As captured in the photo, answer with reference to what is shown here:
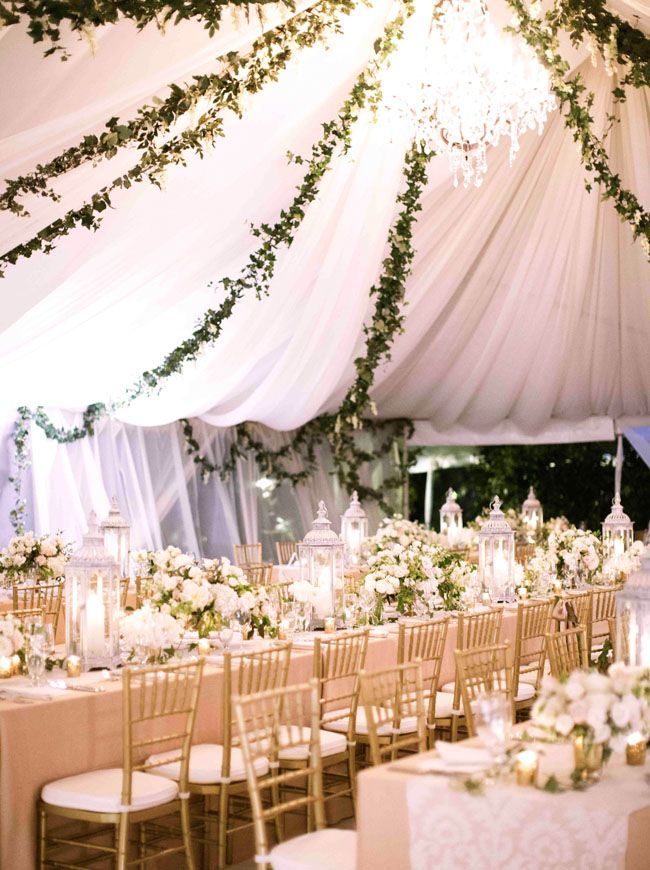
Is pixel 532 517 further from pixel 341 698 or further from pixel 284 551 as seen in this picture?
pixel 341 698

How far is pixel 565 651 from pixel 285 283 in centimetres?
477

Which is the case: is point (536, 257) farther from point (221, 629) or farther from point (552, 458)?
point (552, 458)

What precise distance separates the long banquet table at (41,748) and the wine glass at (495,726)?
1.81 m

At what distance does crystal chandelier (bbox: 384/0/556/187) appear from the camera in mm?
6996

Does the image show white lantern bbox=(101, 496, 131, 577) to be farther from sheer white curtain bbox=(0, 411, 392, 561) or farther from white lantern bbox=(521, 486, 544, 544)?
white lantern bbox=(521, 486, 544, 544)

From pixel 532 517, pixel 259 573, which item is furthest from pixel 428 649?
pixel 532 517

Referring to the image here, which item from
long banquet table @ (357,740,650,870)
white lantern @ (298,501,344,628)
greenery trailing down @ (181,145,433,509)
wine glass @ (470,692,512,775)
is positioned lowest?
long banquet table @ (357,740,650,870)

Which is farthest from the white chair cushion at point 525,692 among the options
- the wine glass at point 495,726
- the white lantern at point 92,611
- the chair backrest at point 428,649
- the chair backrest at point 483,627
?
the wine glass at point 495,726

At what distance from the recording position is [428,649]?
5977mm

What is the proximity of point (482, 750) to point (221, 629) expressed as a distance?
2375mm

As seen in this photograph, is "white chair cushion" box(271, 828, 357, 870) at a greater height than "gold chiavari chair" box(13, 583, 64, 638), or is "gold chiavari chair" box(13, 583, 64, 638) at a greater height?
"gold chiavari chair" box(13, 583, 64, 638)

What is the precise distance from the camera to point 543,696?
3412mm

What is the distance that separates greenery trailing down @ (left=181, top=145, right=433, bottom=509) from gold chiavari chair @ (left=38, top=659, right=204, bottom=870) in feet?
15.3

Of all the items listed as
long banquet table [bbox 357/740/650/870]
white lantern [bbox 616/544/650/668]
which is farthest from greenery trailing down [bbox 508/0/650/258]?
long banquet table [bbox 357/740/650/870]
